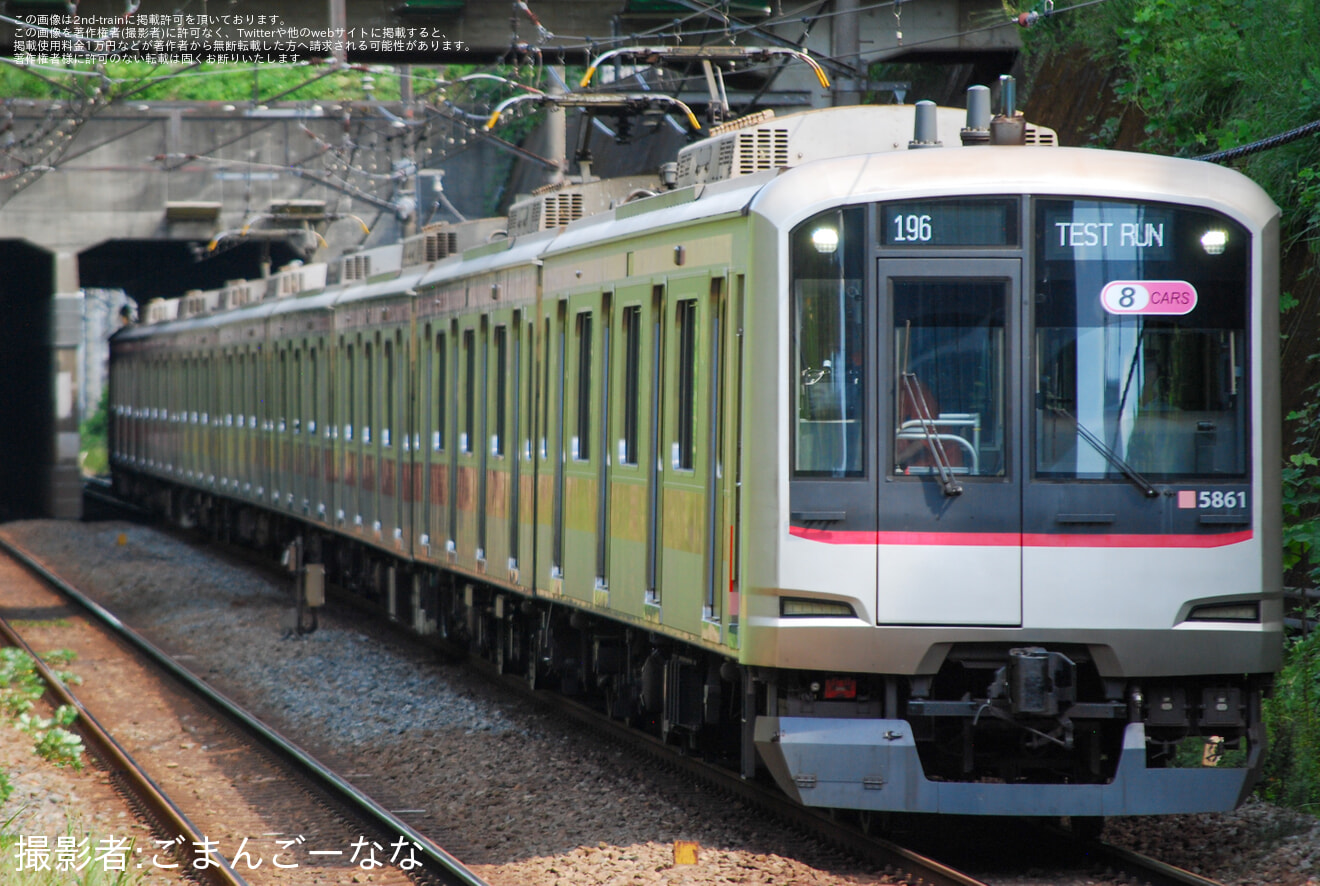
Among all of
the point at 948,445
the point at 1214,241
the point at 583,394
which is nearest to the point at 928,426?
the point at 948,445

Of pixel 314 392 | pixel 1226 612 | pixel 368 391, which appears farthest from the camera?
pixel 314 392

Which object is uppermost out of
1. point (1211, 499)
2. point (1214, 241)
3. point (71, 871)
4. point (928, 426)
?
point (1214, 241)

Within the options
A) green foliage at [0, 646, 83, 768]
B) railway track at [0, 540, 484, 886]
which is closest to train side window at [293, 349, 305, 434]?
green foliage at [0, 646, 83, 768]

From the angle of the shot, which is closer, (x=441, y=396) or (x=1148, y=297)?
(x=1148, y=297)

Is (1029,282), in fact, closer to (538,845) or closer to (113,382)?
(538,845)

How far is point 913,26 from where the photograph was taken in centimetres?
1927

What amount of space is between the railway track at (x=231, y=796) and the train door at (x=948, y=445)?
2234 millimetres

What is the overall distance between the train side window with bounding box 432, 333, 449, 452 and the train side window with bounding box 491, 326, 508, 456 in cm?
160

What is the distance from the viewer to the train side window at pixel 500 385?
12.3 m

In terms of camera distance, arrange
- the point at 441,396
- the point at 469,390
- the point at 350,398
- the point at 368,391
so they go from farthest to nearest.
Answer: the point at 350,398 < the point at 368,391 < the point at 441,396 < the point at 469,390

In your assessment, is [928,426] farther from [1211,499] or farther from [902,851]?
[902,851]

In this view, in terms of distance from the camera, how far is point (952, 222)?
755 cm

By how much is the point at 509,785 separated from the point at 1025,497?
3.92 meters

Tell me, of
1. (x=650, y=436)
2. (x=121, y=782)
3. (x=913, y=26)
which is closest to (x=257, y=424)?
(x=913, y=26)
